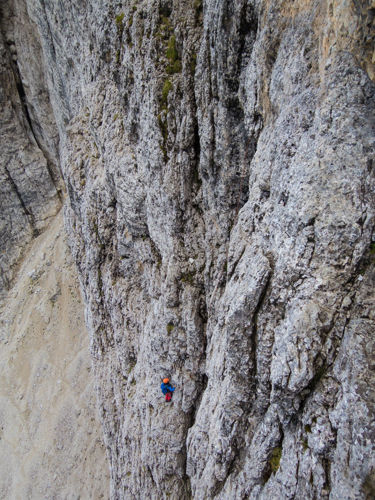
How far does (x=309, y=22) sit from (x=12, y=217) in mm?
36669

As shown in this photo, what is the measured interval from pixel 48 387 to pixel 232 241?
2586 cm

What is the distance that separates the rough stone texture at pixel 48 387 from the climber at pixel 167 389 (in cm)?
1287

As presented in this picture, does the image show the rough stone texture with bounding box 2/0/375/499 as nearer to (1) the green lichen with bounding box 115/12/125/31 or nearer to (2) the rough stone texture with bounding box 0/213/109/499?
(1) the green lichen with bounding box 115/12/125/31

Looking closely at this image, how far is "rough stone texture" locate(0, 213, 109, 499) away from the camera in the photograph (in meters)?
24.8

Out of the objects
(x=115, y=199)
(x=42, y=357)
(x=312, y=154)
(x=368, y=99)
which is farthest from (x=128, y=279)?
(x=42, y=357)

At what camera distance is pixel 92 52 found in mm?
19547

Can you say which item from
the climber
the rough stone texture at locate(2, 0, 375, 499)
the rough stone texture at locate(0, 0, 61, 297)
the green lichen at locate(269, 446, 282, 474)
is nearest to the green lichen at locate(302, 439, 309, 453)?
the rough stone texture at locate(2, 0, 375, 499)

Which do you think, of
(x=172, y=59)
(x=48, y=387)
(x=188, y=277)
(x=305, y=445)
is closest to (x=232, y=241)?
(x=188, y=277)

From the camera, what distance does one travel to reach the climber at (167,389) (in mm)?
14823

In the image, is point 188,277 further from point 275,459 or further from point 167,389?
point 275,459

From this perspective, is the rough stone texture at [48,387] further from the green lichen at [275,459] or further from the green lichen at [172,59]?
the green lichen at [172,59]

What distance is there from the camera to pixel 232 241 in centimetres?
1102

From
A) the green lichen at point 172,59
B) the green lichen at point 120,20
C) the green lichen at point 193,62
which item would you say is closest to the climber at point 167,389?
the green lichen at point 193,62

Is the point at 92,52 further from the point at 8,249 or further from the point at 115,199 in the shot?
the point at 8,249
